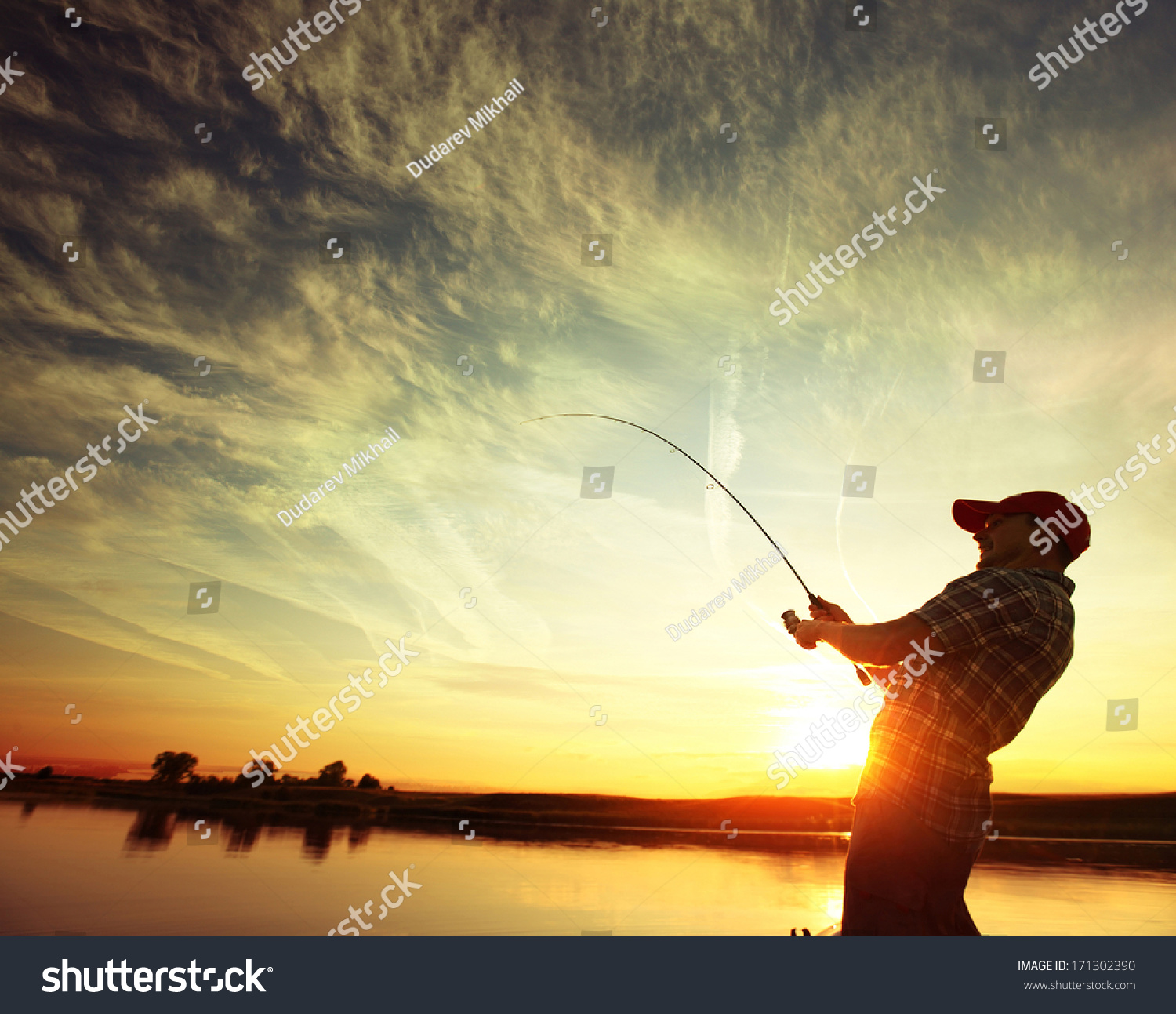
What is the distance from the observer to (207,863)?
989 cm

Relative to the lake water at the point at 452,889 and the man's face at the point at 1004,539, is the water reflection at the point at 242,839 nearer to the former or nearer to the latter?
the lake water at the point at 452,889

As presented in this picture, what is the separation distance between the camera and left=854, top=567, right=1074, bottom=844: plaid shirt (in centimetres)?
241

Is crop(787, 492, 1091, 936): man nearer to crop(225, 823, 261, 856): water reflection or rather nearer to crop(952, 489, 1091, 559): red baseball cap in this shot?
crop(952, 489, 1091, 559): red baseball cap

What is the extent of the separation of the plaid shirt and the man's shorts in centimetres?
6

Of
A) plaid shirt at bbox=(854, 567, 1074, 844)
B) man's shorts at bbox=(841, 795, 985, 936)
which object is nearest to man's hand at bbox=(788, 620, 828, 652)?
plaid shirt at bbox=(854, 567, 1074, 844)

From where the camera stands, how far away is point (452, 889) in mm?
9281

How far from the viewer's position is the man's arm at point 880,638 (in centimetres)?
243

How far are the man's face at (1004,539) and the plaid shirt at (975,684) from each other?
0.78 feet

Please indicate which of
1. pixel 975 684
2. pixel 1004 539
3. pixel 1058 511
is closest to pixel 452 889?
pixel 975 684

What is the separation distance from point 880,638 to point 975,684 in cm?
38

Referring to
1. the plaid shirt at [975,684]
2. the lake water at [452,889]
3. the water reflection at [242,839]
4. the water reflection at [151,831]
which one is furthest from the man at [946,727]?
the water reflection at [151,831]

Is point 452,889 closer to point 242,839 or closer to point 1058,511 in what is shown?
point 242,839

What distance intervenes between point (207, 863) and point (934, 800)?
36.2ft
